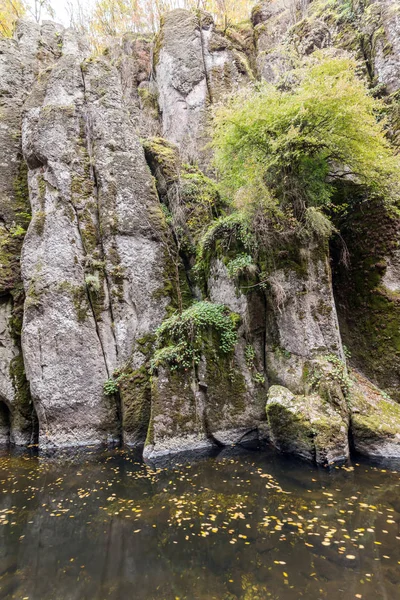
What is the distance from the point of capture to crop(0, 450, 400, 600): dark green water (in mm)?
4164

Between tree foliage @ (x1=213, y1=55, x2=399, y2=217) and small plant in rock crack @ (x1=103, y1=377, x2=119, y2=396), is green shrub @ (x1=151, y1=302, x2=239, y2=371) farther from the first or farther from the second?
tree foliage @ (x1=213, y1=55, x2=399, y2=217)

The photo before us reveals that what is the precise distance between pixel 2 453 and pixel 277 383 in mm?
9096

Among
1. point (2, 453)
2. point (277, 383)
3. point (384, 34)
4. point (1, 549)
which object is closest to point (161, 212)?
Answer: point (277, 383)

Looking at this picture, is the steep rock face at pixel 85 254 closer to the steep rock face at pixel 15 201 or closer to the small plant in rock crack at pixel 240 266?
the steep rock face at pixel 15 201

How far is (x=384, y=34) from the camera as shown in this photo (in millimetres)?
13984

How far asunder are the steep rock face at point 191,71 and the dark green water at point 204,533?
57.0 feet

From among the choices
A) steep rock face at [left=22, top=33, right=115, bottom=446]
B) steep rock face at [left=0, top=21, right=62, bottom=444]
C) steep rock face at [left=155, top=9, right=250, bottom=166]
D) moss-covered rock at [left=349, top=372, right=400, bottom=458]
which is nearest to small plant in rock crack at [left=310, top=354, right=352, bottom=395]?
moss-covered rock at [left=349, top=372, right=400, bottom=458]

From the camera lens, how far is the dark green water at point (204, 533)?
4.16 m

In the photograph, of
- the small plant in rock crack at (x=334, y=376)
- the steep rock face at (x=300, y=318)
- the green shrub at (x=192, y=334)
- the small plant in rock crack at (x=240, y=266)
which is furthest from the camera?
the small plant in rock crack at (x=240, y=266)

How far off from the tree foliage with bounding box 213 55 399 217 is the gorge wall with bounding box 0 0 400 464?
4.35 feet

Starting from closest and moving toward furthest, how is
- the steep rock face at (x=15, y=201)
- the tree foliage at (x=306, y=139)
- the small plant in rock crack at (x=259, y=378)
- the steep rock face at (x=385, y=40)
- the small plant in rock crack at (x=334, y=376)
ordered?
the tree foliage at (x=306, y=139)
the small plant in rock crack at (x=334, y=376)
the small plant in rock crack at (x=259, y=378)
the steep rock face at (x=15, y=201)
the steep rock face at (x=385, y=40)

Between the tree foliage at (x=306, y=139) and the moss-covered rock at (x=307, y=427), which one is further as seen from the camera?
the tree foliage at (x=306, y=139)

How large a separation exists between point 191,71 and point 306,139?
1475 centimetres

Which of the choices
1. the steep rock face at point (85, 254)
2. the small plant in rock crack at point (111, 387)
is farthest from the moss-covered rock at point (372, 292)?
the small plant in rock crack at point (111, 387)
